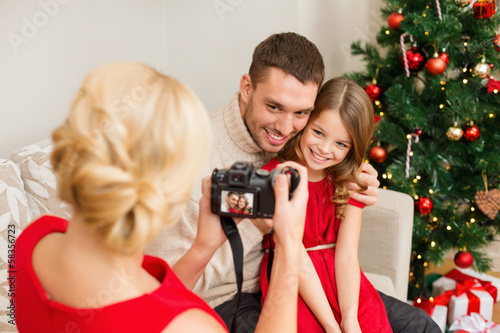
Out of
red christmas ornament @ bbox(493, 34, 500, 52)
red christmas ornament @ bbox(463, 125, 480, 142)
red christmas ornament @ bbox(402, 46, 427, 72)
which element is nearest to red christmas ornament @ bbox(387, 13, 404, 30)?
red christmas ornament @ bbox(402, 46, 427, 72)

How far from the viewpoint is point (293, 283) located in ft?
2.81

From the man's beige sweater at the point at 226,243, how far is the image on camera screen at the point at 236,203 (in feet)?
1.36

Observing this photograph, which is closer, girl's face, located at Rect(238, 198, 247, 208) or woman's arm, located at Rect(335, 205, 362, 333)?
girl's face, located at Rect(238, 198, 247, 208)

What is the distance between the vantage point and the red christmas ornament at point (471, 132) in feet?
6.61

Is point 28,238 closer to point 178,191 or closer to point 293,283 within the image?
point 178,191

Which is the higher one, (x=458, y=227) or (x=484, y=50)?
(x=484, y=50)

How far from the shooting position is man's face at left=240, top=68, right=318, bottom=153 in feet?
4.50

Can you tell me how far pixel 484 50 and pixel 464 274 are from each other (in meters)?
1.18

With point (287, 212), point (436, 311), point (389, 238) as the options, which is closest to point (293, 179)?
point (287, 212)

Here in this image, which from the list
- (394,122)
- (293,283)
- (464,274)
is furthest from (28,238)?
(464,274)

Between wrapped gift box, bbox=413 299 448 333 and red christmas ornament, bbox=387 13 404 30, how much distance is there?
4.12 ft

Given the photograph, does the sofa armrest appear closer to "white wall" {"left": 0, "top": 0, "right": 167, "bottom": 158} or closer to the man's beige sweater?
the man's beige sweater

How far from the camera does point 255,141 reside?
1.46 metres

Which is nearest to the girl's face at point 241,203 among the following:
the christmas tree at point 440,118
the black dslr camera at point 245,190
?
the black dslr camera at point 245,190
